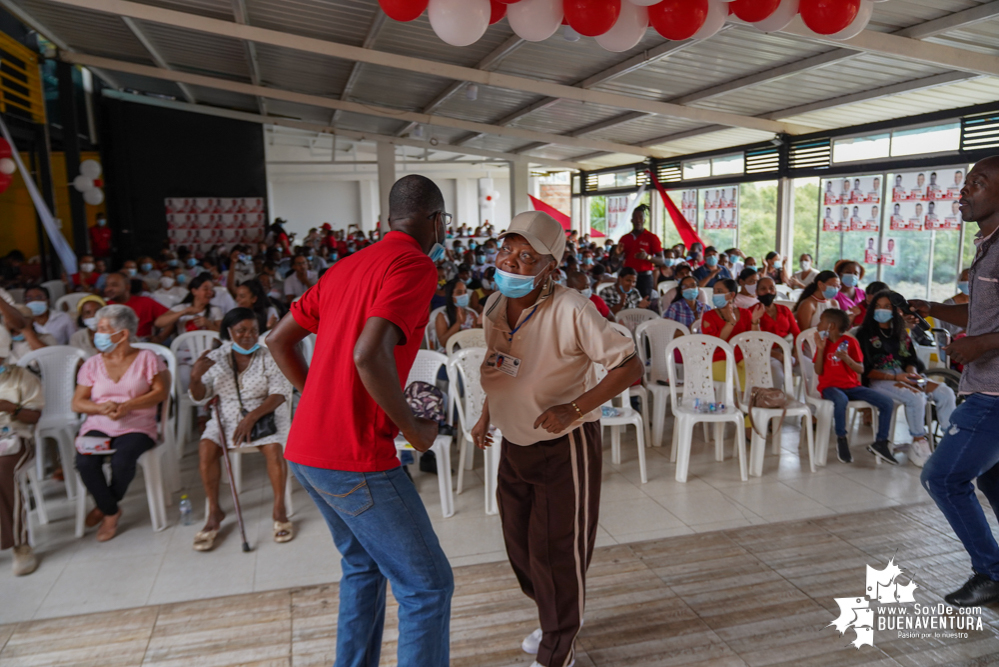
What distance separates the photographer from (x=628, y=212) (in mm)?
→ 17391

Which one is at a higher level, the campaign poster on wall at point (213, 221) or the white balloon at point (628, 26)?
the white balloon at point (628, 26)

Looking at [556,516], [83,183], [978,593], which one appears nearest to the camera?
[556,516]

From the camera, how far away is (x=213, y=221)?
43.9ft

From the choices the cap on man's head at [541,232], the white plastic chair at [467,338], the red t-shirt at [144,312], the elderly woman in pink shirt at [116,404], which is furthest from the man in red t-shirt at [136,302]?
the cap on man's head at [541,232]

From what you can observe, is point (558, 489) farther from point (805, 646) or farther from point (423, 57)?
point (423, 57)

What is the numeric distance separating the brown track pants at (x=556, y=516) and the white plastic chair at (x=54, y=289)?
22.3 feet

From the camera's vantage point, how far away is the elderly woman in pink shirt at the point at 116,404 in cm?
334

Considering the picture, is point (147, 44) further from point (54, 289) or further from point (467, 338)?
point (467, 338)

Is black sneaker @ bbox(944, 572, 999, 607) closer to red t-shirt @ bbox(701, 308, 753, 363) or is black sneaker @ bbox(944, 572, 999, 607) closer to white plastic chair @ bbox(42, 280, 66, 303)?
red t-shirt @ bbox(701, 308, 753, 363)

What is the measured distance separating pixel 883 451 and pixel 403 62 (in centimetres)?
623

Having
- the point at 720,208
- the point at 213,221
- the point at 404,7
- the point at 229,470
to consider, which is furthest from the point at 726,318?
the point at 213,221

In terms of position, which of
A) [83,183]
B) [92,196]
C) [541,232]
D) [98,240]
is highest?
[83,183]

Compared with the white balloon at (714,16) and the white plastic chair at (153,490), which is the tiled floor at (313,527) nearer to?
the white plastic chair at (153,490)

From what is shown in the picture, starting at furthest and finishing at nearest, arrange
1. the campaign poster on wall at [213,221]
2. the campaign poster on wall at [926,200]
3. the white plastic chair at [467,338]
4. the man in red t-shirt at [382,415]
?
1. the campaign poster on wall at [213,221]
2. the campaign poster on wall at [926,200]
3. the white plastic chair at [467,338]
4. the man in red t-shirt at [382,415]
